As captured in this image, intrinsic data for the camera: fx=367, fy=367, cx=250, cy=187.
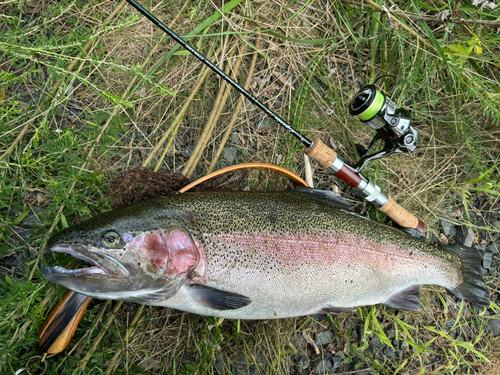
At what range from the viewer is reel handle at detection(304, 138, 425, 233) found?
9.45 ft

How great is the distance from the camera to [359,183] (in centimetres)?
301

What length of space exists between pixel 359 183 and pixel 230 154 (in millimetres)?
1133

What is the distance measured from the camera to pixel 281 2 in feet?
11.3

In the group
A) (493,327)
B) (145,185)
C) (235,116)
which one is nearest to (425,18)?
(235,116)

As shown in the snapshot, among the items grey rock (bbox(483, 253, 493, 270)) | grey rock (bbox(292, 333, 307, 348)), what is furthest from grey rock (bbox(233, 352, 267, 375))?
grey rock (bbox(483, 253, 493, 270))

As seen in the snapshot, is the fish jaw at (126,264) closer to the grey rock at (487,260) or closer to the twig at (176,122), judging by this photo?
the twig at (176,122)

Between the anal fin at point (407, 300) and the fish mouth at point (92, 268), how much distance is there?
6.92 feet

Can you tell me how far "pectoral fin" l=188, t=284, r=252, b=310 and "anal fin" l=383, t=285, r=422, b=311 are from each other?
139 cm

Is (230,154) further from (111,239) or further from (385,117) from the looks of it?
(111,239)

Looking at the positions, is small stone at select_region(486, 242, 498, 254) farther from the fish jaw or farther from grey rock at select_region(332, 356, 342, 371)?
the fish jaw

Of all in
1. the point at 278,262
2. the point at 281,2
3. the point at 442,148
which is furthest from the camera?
the point at 442,148

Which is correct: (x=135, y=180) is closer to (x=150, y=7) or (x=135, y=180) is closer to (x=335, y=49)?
(x=150, y=7)

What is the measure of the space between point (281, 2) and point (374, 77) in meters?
1.15

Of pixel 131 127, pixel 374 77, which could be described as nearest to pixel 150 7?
pixel 131 127
